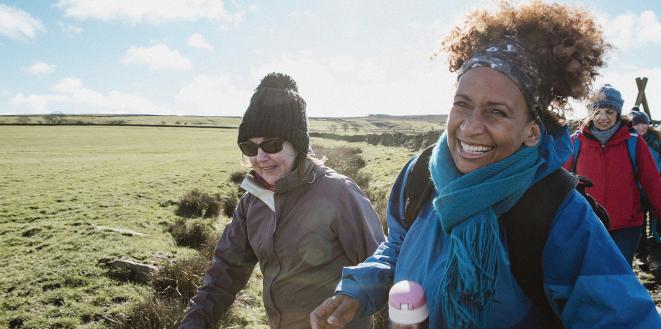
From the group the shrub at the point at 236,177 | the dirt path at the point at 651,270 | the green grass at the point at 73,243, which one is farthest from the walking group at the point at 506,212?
the shrub at the point at 236,177

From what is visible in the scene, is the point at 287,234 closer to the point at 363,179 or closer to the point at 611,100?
the point at 611,100

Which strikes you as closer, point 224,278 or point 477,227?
point 477,227

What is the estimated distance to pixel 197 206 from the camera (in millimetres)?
10984

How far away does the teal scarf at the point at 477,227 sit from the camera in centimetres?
141

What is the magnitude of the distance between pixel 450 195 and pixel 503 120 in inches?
14.2

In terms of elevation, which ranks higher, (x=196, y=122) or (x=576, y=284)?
(x=576, y=284)

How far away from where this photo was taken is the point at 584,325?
Answer: 1.23 metres

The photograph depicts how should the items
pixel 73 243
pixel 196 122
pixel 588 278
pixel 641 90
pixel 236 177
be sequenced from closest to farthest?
pixel 588 278, pixel 73 243, pixel 641 90, pixel 236 177, pixel 196 122

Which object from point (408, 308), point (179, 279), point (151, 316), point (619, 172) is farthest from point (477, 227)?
point (179, 279)

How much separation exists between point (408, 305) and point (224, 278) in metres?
1.71

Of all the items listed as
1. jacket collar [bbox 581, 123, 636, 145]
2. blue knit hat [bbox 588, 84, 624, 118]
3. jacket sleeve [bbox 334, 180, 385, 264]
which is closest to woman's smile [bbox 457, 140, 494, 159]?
jacket sleeve [bbox 334, 180, 385, 264]

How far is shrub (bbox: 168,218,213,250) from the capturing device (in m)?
8.07

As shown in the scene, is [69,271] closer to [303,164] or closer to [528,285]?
[303,164]

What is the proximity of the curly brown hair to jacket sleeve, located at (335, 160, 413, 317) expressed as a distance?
0.70 meters
